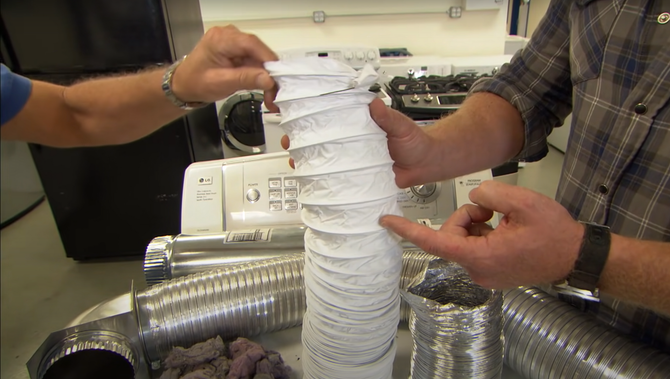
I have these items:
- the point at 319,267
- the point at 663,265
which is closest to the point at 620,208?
the point at 663,265

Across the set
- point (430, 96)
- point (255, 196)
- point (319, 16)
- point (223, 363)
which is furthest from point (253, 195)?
point (319, 16)

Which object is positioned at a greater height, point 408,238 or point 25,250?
point 408,238

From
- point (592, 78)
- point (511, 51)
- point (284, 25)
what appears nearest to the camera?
point (592, 78)

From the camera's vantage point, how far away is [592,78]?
0.77 m

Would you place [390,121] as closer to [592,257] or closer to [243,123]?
[592,257]

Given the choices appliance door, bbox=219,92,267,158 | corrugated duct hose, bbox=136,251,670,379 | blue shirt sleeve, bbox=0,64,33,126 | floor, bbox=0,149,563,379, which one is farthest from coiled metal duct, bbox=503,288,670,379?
floor, bbox=0,149,563,379

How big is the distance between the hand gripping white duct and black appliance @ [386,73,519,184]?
104cm

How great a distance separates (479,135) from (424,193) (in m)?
0.25

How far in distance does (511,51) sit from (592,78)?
7.79ft

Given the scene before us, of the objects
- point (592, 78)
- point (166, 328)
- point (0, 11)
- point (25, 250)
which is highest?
point (0, 11)

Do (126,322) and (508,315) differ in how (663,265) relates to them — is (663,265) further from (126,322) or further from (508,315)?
(126,322)

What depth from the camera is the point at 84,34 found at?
1.90 m

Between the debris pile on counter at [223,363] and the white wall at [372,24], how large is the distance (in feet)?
7.02

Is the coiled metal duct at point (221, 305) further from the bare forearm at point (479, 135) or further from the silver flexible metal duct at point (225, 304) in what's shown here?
the bare forearm at point (479, 135)
